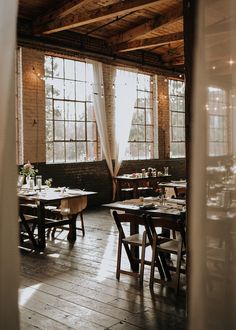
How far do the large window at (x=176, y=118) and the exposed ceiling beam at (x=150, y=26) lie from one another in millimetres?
2956

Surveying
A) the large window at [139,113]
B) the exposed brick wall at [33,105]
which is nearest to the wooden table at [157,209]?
the exposed brick wall at [33,105]

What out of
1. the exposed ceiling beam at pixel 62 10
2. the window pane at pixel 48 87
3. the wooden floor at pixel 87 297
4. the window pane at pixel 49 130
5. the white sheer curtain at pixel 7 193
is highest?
the exposed ceiling beam at pixel 62 10

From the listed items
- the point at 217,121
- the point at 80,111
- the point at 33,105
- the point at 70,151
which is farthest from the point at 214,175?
the point at 80,111

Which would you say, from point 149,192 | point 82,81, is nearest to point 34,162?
point 82,81

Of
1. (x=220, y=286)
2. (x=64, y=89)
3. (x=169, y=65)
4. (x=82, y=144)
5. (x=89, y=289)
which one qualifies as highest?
(x=169, y=65)

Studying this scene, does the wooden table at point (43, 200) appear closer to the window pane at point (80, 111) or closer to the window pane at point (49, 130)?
the window pane at point (49, 130)

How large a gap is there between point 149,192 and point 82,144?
2267 mm

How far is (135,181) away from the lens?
9.74m

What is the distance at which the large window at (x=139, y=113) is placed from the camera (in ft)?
35.0

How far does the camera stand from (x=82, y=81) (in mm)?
9719

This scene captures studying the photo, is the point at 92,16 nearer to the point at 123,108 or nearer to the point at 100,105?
the point at 100,105

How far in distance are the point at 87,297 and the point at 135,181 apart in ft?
20.0

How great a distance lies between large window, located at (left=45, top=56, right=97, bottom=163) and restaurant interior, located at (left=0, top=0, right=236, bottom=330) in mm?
27

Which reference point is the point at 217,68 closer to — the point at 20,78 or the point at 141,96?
the point at 20,78
